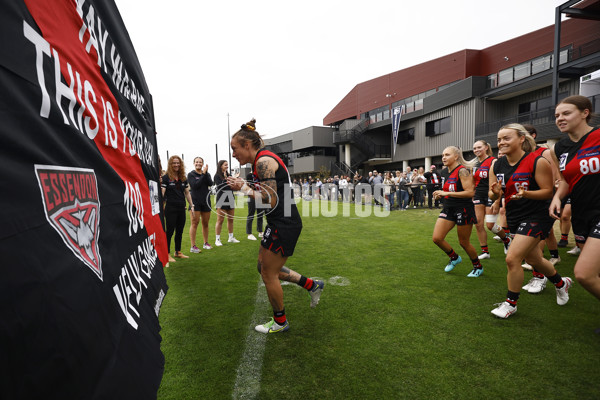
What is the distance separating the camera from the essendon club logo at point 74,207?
3.98 feet

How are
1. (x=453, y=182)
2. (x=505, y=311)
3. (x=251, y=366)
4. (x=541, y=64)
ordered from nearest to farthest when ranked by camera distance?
(x=251, y=366), (x=505, y=311), (x=453, y=182), (x=541, y=64)

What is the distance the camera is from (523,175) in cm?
363

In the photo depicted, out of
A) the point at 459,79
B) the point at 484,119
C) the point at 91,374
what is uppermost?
the point at 459,79

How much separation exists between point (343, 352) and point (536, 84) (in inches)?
1034

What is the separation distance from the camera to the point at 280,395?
2.35 meters

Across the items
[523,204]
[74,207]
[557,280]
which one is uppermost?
[74,207]

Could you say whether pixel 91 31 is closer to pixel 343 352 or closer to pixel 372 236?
pixel 343 352

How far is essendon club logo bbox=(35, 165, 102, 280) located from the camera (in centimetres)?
121

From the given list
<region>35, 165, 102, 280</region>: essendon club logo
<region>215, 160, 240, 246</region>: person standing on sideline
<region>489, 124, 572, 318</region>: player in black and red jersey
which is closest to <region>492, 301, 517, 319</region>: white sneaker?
<region>489, 124, 572, 318</region>: player in black and red jersey

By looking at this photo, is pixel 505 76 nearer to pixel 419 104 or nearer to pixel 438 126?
pixel 438 126

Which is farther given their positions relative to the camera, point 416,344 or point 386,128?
point 386,128

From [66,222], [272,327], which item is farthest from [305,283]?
[66,222]

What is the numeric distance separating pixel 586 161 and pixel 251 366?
365 cm

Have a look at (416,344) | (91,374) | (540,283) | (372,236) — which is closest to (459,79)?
(372,236)
